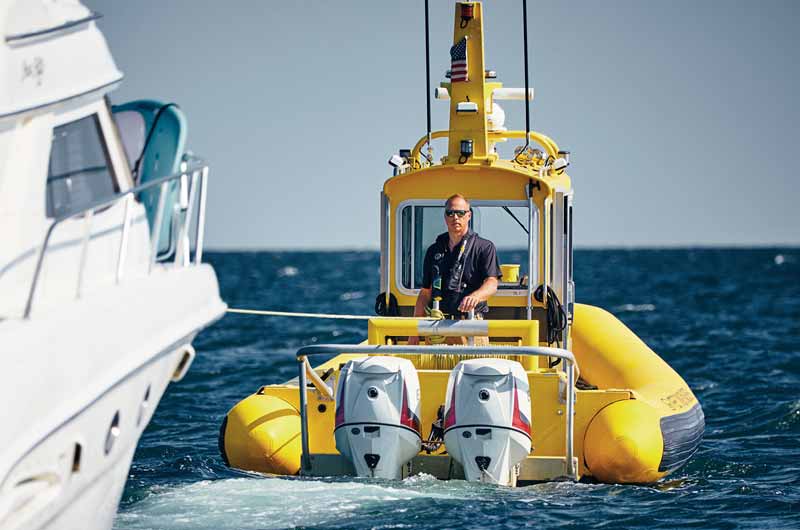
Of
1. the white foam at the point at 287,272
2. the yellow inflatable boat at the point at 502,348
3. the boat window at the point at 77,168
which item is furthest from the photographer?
the white foam at the point at 287,272

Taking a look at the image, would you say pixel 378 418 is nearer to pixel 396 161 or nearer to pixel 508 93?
pixel 396 161

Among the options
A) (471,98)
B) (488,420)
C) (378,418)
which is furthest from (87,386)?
(471,98)

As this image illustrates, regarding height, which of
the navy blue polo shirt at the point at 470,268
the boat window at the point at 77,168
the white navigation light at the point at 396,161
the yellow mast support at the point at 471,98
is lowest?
the navy blue polo shirt at the point at 470,268

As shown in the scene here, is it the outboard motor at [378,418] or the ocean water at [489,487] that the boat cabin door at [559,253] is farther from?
the outboard motor at [378,418]

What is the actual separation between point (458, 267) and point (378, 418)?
5.44ft

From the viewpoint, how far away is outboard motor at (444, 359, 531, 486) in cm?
798

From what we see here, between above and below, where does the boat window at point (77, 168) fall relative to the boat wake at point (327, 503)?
above

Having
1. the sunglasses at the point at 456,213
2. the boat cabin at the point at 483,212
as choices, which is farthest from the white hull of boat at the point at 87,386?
the boat cabin at the point at 483,212

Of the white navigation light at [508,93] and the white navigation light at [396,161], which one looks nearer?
the white navigation light at [396,161]

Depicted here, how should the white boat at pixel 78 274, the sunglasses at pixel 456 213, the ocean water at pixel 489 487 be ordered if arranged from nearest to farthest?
the white boat at pixel 78 274 < the ocean water at pixel 489 487 < the sunglasses at pixel 456 213

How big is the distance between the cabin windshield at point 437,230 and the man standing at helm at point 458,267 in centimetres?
81

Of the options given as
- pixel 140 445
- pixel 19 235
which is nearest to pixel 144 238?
pixel 19 235

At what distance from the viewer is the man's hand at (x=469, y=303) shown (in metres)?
9.01

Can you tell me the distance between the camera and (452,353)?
8.41 metres
